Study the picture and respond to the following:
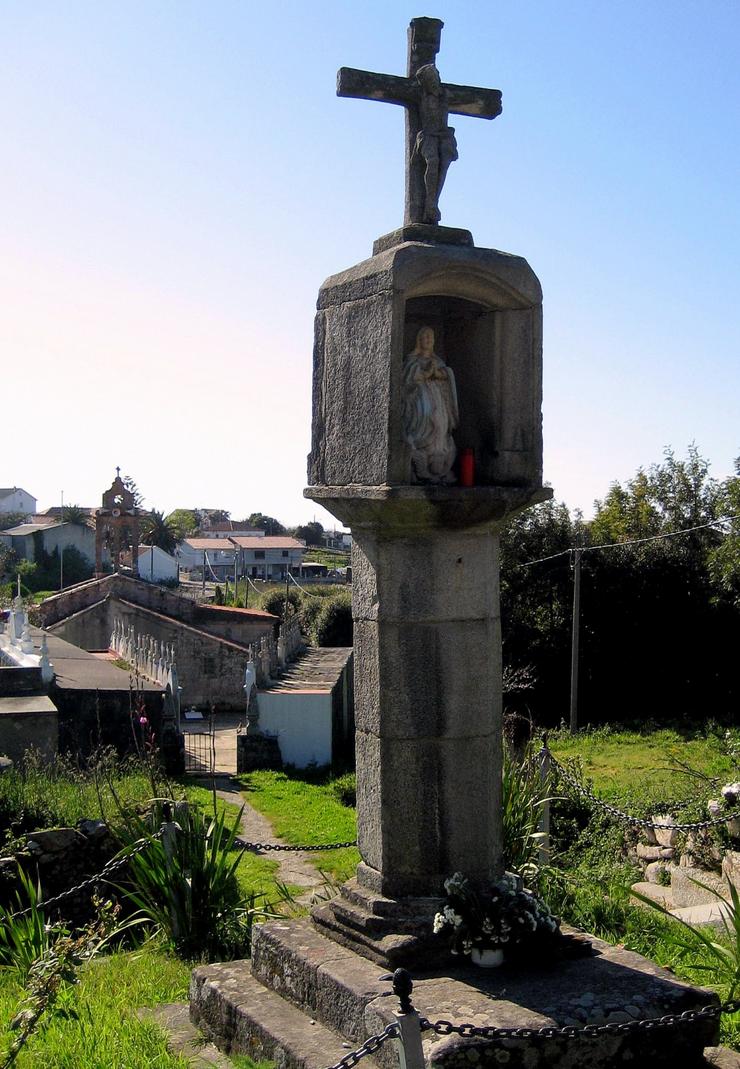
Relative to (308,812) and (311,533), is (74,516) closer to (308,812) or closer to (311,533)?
(311,533)

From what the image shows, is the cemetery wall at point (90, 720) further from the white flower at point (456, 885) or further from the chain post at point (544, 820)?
the white flower at point (456, 885)

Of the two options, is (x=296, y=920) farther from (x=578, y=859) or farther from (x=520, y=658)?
(x=520, y=658)

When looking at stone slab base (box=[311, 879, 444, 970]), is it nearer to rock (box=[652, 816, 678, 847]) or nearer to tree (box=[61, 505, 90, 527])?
rock (box=[652, 816, 678, 847])

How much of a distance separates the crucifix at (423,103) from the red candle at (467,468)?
115cm

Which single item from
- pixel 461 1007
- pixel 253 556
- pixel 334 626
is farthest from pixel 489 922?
pixel 253 556

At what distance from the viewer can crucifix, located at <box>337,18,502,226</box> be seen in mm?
5465

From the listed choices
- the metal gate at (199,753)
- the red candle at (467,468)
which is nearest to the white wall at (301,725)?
the metal gate at (199,753)

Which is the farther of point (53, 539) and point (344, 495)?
point (53, 539)

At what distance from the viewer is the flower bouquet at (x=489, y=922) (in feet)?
16.0

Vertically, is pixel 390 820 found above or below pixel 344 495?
below

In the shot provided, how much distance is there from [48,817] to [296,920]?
416cm

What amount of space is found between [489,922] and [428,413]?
2.34m

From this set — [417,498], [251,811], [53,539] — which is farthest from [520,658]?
[53,539]

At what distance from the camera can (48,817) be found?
9.17 m
